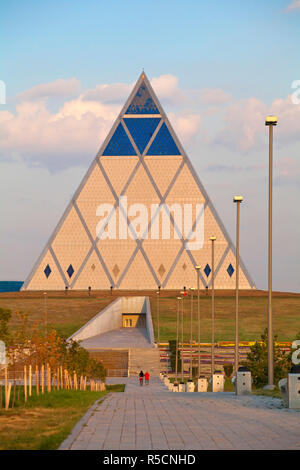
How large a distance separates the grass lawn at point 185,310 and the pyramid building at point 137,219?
3934mm

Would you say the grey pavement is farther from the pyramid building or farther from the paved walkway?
the paved walkway

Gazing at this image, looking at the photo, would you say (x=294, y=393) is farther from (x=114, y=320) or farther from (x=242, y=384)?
(x=114, y=320)

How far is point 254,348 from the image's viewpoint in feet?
120

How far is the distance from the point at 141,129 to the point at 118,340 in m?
38.9

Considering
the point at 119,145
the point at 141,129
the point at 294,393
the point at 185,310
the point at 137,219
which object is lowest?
the point at 294,393

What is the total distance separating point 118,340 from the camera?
59.9 m

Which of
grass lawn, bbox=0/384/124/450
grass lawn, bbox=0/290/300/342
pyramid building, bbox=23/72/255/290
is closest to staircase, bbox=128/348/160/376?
grass lawn, bbox=0/290/300/342

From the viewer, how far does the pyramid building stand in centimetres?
9000

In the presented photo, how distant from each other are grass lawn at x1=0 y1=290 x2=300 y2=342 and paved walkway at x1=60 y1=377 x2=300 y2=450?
38.7 meters

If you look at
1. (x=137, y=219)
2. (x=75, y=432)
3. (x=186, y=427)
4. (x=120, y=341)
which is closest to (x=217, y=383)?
(x=186, y=427)

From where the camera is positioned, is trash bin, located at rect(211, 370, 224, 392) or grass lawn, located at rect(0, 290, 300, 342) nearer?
trash bin, located at rect(211, 370, 224, 392)
